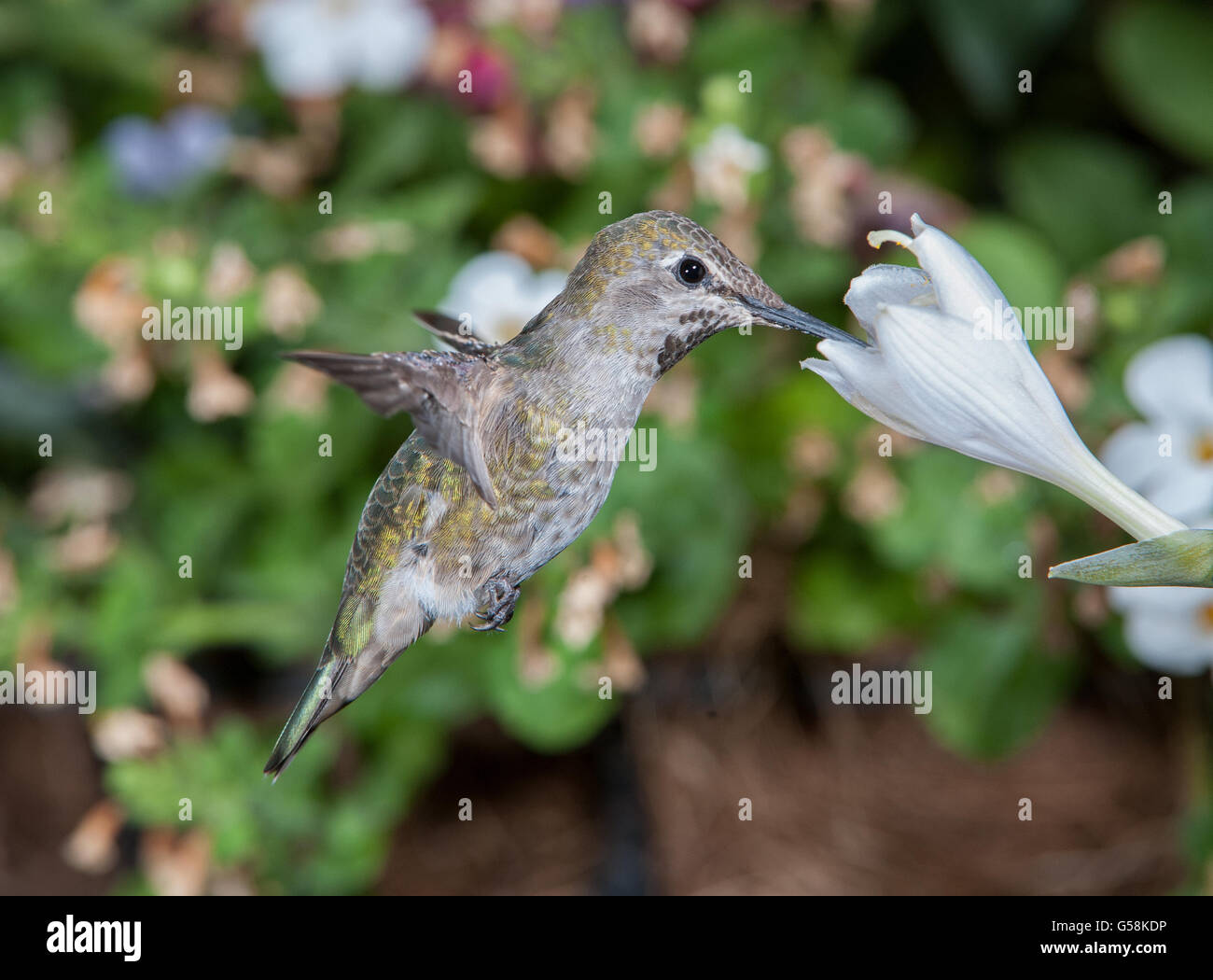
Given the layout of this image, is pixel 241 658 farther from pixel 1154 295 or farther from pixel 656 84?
pixel 1154 295

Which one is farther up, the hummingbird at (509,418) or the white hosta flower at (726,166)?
the white hosta flower at (726,166)

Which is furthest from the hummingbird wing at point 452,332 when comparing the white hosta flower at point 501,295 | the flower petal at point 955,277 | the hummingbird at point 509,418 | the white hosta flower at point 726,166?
the white hosta flower at point 726,166

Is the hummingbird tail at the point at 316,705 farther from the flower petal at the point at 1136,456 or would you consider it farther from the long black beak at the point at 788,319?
the flower petal at the point at 1136,456

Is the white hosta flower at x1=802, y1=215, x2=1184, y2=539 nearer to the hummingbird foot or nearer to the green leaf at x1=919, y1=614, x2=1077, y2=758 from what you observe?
the hummingbird foot

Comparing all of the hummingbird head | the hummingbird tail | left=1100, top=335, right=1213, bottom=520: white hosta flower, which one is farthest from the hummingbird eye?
left=1100, top=335, right=1213, bottom=520: white hosta flower

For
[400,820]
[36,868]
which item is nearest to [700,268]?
[400,820]

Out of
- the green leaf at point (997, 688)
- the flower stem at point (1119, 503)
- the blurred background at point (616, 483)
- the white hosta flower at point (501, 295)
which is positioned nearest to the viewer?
the flower stem at point (1119, 503)

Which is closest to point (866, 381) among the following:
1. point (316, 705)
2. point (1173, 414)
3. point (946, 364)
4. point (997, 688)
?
point (946, 364)
